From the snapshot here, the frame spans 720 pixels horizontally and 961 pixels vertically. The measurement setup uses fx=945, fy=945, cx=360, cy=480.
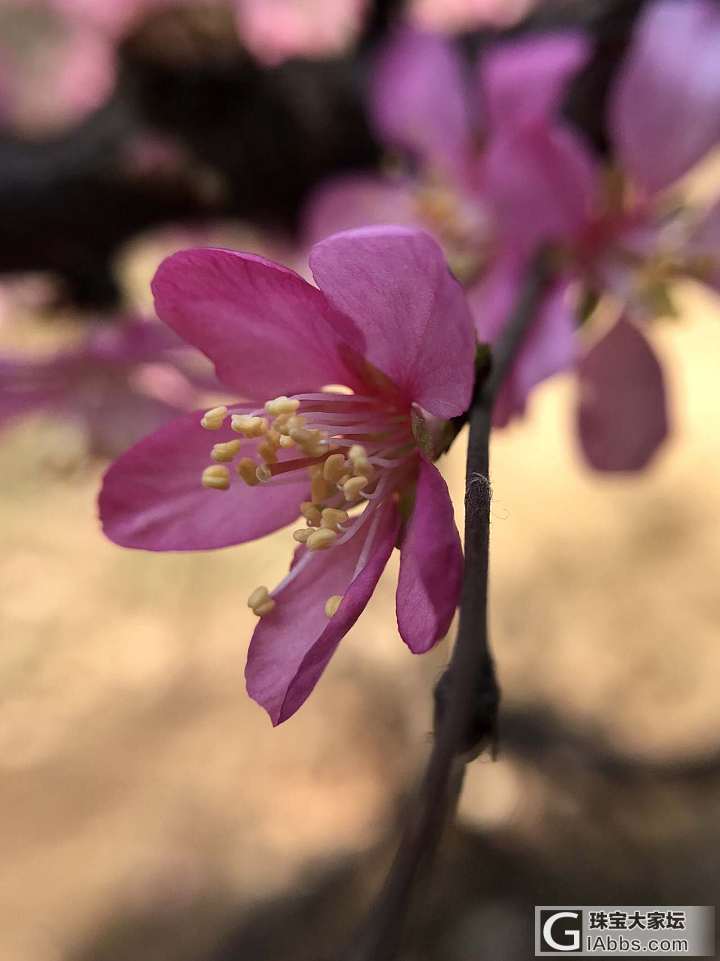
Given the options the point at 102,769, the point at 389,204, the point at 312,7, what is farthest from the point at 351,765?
the point at 312,7

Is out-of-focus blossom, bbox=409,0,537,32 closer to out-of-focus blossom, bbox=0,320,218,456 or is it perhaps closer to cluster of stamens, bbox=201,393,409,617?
out-of-focus blossom, bbox=0,320,218,456

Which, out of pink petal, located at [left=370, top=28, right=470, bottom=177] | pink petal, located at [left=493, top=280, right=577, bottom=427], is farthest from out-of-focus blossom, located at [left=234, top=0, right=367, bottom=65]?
pink petal, located at [left=493, top=280, right=577, bottom=427]

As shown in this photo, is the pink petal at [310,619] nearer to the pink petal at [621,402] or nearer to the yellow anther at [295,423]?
the yellow anther at [295,423]

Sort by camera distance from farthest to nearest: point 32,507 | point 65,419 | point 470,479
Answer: point 32,507 < point 65,419 < point 470,479

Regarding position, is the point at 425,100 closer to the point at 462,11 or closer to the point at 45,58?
the point at 462,11

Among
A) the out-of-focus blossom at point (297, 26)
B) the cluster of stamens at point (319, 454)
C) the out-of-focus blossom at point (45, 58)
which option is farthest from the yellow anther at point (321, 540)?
the out-of-focus blossom at point (45, 58)

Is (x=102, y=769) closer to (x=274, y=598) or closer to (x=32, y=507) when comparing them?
(x=32, y=507)
